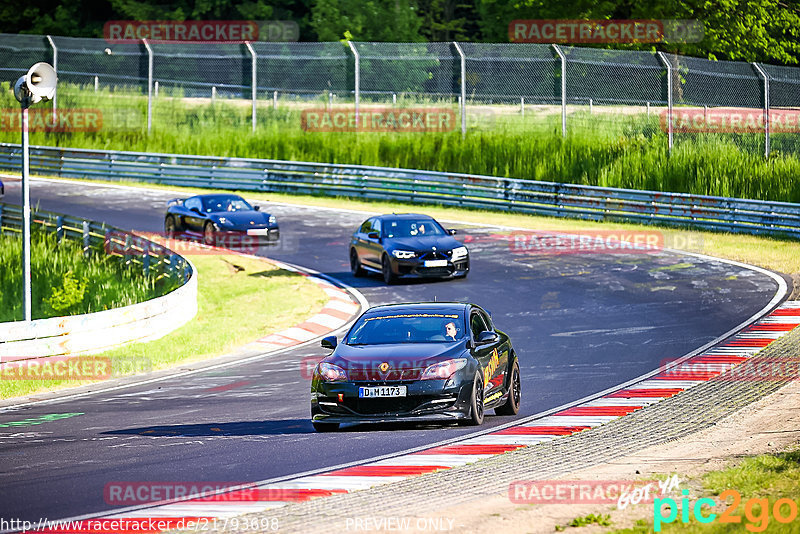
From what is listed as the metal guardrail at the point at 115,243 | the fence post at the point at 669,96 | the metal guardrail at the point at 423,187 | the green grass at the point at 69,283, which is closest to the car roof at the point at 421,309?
the green grass at the point at 69,283

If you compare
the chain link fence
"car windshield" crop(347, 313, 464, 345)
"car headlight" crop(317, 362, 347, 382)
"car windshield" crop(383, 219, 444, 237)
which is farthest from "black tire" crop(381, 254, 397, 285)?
the chain link fence

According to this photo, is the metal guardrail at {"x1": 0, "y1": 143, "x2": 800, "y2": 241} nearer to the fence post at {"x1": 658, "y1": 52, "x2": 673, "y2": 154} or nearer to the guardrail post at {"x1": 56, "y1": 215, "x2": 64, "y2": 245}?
the fence post at {"x1": 658, "y1": 52, "x2": 673, "y2": 154}

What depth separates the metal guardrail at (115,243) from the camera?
79.7ft

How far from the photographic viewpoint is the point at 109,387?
16.4 meters

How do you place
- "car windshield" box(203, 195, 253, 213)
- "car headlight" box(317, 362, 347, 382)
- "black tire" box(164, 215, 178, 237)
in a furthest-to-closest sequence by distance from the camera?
"black tire" box(164, 215, 178, 237) → "car windshield" box(203, 195, 253, 213) → "car headlight" box(317, 362, 347, 382)

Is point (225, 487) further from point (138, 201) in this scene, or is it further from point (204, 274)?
point (138, 201)

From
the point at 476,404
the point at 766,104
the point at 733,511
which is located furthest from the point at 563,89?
the point at 733,511

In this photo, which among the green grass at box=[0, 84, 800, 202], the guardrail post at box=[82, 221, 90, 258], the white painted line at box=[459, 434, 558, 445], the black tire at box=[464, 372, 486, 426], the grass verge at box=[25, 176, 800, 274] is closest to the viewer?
the white painted line at box=[459, 434, 558, 445]

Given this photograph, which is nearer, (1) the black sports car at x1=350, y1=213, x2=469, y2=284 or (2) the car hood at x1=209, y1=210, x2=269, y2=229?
(1) the black sports car at x1=350, y1=213, x2=469, y2=284

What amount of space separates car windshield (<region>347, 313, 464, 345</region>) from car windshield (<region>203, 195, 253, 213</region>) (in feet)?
54.8

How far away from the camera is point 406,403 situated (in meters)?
12.0

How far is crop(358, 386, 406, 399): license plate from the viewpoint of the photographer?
472 inches

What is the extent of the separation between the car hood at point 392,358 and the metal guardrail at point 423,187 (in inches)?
738

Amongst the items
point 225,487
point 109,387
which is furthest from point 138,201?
point 225,487
